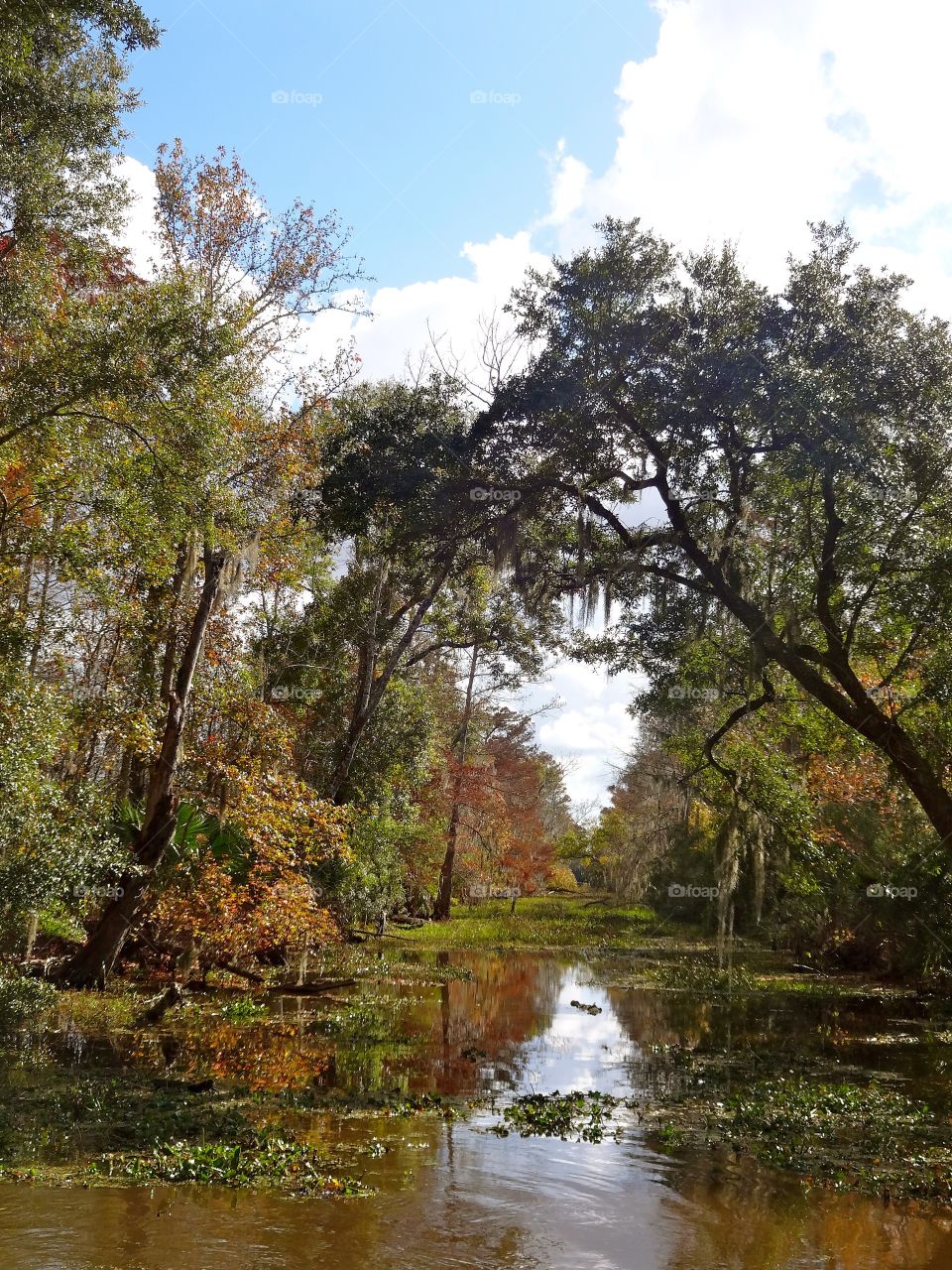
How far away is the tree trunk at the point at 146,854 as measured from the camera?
1443cm

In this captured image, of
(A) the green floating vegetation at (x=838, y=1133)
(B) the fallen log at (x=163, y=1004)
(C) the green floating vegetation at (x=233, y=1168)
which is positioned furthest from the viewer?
(B) the fallen log at (x=163, y=1004)

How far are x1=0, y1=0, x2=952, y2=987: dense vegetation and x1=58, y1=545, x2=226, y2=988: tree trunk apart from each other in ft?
0.20

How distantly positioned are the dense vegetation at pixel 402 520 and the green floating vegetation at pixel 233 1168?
5.54 meters

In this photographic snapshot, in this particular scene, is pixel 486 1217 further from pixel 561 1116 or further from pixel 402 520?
pixel 402 520

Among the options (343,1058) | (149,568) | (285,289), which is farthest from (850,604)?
(285,289)

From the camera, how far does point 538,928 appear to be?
3378 cm

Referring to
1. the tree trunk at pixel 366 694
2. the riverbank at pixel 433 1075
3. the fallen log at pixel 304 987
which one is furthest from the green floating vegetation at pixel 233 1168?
the tree trunk at pixel 366 694

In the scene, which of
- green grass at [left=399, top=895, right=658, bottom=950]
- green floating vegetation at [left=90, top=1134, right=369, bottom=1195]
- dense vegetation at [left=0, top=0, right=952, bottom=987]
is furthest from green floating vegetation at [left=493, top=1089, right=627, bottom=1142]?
green grass at [left=399, top=895, right=658, bottom=950]

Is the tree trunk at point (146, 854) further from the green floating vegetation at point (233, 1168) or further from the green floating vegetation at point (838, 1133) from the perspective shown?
the green floating vegetation at point (838, 1133)

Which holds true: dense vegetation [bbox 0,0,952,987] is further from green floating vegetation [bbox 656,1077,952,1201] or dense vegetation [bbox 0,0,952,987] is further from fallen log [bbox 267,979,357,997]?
green floating vegetation [bbox 656,1077,952,1201]

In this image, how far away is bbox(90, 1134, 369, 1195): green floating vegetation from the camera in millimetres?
6422

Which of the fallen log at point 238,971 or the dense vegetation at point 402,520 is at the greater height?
the dense vegetation at point 402,520

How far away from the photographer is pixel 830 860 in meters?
17.9

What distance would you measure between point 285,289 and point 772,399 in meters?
11.9
